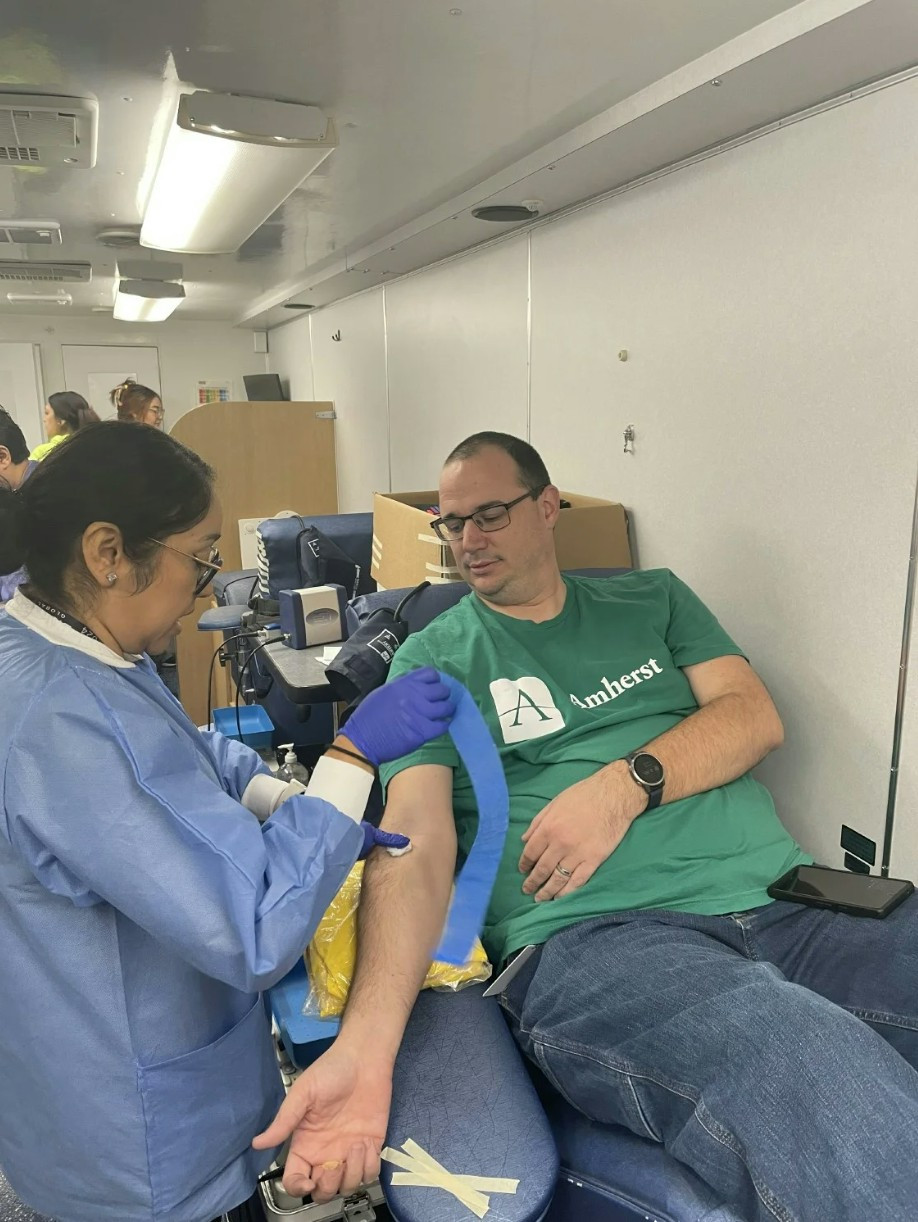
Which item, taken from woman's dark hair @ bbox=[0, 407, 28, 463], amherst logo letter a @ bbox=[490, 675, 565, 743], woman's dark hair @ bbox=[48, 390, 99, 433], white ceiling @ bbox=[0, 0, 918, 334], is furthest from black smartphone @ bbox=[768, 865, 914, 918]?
woman's dark hair @ bbox=[48, 390, 99, 433]

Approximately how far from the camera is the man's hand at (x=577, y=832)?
4.75 feet

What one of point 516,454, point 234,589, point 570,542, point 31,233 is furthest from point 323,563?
point 31,233

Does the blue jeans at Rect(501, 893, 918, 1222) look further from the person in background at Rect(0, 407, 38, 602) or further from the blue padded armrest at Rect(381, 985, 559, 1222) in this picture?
the person in background at Rect(0, 407, 38, 602)

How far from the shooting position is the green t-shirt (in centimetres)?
147

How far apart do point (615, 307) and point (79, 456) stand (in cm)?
198

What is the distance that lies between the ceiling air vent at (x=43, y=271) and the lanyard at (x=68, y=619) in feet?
13.0

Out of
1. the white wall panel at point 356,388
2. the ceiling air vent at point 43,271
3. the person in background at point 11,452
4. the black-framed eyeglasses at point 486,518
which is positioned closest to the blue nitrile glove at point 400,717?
the black-framed eyeglasses at point 486,518

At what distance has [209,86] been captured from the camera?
1956 mm

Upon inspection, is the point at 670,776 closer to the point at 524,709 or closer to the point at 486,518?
the point at 524,709

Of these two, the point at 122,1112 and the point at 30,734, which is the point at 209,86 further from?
the point at 122,1112

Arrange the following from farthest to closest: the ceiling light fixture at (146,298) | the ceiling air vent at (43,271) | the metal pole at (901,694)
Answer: the ceiling light fixture at (146,298), the ceiling air vent at (43,271), the metal pole at (901,694)

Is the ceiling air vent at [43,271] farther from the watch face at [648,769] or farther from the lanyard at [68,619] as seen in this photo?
the watch face at [648,769]

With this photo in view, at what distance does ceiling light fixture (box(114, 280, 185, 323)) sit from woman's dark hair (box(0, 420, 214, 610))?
404cm

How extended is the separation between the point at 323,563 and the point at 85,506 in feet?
7.88
